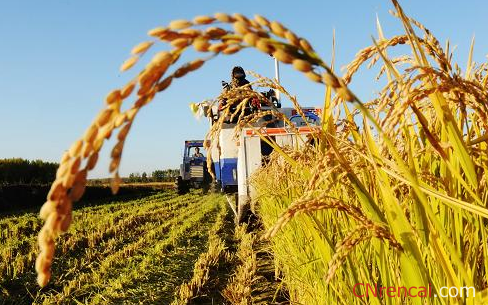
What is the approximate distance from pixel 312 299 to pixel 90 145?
211cm

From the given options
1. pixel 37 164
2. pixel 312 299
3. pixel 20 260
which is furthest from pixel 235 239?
pixel 37 164

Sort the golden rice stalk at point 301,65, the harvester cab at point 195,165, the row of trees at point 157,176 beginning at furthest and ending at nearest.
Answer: the row of trees at point 157,176, the harvester cab at point 195,165, the golden rice stalk at point 301,65

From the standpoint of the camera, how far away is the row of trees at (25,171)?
2725 centimetres

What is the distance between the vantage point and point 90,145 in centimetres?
58

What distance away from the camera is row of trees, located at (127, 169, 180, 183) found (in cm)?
4900

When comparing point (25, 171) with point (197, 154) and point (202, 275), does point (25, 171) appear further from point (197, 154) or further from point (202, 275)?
point (202, 275)

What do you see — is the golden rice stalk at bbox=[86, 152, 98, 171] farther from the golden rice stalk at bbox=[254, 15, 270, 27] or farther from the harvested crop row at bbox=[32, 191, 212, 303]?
the harvested crop row at bbox=[32, 191, 212, 303]

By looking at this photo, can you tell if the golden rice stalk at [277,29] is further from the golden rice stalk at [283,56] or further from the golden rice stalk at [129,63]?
the golden rice stalk at [129,63]

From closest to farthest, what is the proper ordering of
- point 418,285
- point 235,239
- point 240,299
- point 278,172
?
point 418,285, point 278,172, point 240,299, point 235,239

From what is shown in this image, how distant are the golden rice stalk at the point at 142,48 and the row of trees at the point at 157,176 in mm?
47517

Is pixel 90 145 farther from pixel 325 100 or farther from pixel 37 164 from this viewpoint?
pixel 37 164

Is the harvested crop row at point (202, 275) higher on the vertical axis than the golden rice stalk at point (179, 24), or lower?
lower

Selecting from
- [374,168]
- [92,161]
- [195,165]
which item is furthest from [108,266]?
[195,165]

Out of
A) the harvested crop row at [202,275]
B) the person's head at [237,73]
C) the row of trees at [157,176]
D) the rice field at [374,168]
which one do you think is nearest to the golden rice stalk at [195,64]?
the rice field at [374,168]
